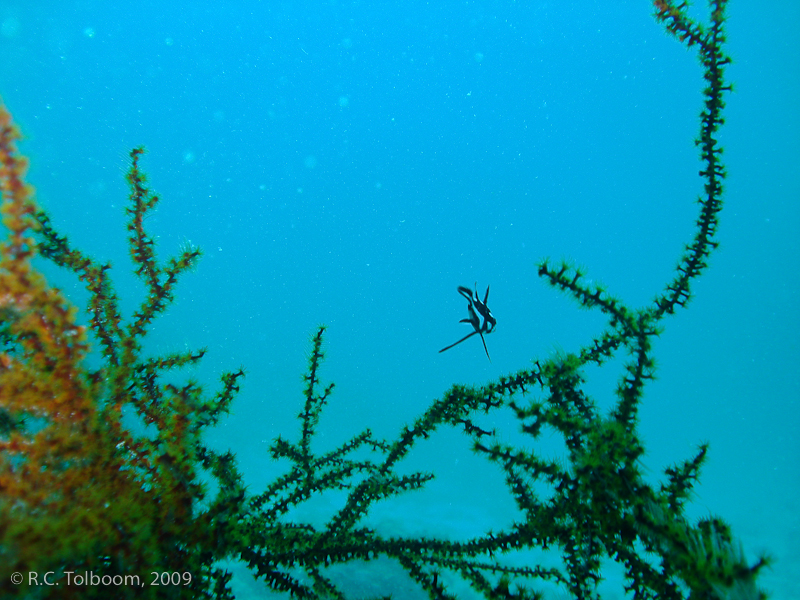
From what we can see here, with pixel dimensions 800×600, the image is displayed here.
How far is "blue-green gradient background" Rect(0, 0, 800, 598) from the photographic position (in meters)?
58.7

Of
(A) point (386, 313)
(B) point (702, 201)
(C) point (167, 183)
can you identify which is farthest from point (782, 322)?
(C) point (167, 183)

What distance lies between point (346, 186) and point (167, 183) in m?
37.6

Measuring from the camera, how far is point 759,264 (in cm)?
8094

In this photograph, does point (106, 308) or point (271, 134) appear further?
point (271, 134)

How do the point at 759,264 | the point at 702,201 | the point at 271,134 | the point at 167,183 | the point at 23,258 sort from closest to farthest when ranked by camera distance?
1. the point at 23,258
2. the point at 702,201
3. the point at 167,183
4. the point at 759,264
5. the point at 271,134

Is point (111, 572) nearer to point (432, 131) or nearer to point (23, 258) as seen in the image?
point (23, 258)

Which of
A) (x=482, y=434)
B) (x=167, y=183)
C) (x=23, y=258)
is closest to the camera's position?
(x=23, y=258)

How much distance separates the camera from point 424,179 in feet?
301

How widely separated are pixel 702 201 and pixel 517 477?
183cm

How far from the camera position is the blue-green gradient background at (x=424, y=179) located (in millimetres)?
58719

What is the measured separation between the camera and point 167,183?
7119 centimetres

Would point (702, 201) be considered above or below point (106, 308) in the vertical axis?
below

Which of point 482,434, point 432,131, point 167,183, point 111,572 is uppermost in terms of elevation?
point 432,131

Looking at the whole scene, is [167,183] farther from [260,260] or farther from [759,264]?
[759,264]
